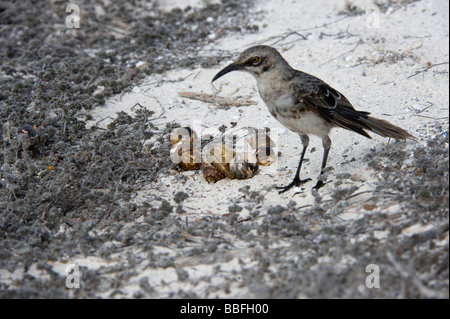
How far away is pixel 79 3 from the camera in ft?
29.7

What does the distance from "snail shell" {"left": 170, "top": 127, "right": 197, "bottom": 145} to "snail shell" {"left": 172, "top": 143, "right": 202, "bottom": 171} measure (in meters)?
0.14

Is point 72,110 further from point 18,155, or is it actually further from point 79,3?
point 79,3

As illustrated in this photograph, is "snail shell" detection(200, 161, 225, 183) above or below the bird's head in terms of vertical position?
below

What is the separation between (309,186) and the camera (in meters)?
5.08

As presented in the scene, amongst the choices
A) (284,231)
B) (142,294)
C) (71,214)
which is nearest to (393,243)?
(284,231)

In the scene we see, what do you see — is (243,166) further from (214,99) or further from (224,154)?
(214,99)

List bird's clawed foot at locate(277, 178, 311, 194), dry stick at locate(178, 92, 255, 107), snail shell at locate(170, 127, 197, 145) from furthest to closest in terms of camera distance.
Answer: dry stick at locate(178, 92, 255, 107) < snail shell at locate(170, 127, 197, 145) < bird's clawed foot at locate(277, 178, 311, 194)

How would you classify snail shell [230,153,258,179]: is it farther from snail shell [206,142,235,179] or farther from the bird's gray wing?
the bird's gray wing

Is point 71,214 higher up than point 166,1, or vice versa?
point 166,1

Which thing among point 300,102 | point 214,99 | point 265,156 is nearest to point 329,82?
point 214,99

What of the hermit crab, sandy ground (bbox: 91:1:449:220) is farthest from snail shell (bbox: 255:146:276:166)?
sandy ground (bbox: 91:1:449:220)

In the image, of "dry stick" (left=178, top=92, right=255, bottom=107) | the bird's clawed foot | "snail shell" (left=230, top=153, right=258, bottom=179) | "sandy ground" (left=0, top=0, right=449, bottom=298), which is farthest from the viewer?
"dry stick" (left=178, top=92, right=255, bottom=107)

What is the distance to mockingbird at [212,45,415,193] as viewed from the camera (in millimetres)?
4859
